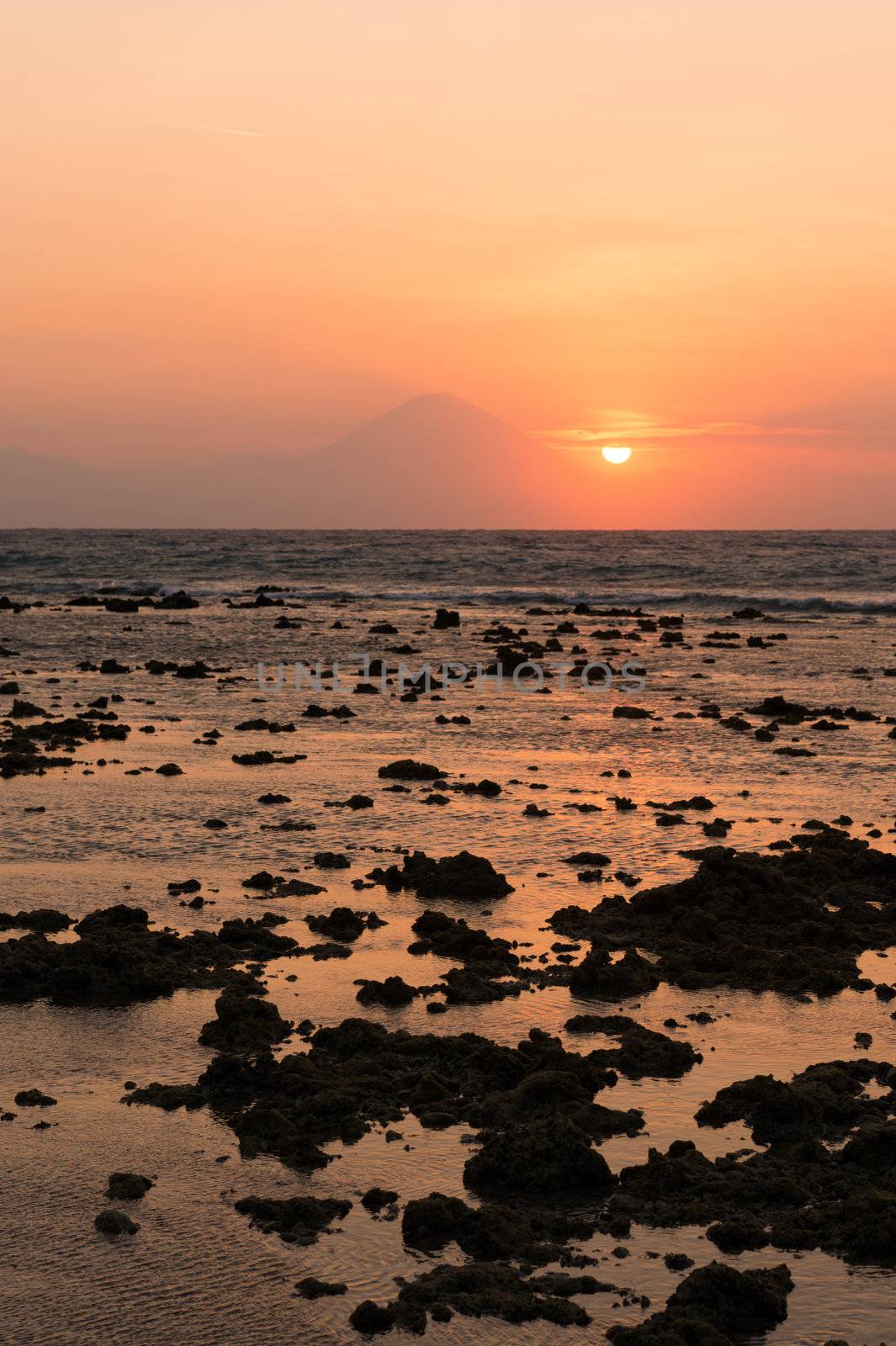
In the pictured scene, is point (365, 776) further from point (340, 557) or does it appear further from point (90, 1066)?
point (340, 557)

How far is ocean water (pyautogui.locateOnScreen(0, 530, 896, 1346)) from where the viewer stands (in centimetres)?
653

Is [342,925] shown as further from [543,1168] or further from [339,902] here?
[543,1168]

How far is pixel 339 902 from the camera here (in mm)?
13086

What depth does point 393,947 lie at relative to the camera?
11742mm

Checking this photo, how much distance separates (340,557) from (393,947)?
9677cm

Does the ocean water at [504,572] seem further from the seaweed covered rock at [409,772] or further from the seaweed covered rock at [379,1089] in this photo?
the seaweed covered rock at [379,1089]

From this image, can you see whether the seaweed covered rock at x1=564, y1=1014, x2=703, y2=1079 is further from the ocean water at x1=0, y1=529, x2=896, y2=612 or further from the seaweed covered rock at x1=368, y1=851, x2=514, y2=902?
the ocean water at x1=0, y1=529, x2=896, y2=612

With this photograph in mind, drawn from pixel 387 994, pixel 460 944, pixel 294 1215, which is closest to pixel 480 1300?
pixel 294 1215

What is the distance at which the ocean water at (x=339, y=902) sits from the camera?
6.53 metres

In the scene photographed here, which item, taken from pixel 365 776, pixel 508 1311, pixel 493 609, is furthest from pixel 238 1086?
pixel 493 609

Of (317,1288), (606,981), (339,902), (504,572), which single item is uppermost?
(504,572)

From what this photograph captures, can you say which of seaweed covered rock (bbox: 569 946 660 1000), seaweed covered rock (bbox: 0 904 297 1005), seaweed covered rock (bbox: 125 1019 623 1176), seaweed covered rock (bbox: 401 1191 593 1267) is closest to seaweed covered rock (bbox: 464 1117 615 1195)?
seaweed covered rock (bbox: 125 1019 623 1176)

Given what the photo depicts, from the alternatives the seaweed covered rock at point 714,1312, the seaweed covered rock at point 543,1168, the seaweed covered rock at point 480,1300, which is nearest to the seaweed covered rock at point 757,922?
the seaweed covered rock at point 543,1168

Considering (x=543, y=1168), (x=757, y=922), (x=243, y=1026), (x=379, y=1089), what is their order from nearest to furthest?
(x=543, y=1168)
(x=379, y=1089)
(x=243, y=1026)
(x=757, y=922)
